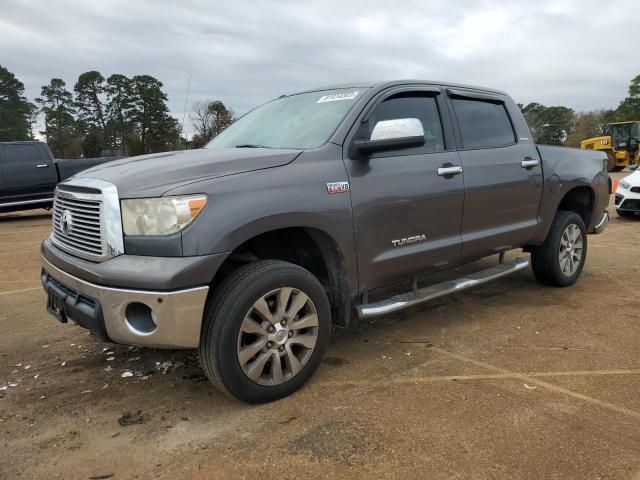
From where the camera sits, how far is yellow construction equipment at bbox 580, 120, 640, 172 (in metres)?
28.2

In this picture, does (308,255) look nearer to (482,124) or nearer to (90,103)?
(482,124)

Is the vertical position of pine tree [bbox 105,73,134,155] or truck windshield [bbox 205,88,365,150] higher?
pine tree [bbox 105,73,134,155]

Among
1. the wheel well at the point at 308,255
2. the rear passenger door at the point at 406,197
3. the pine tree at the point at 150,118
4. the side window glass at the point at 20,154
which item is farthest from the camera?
the pine tree at the point at 150,118

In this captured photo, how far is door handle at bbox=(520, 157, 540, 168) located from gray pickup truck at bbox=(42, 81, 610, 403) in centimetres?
1

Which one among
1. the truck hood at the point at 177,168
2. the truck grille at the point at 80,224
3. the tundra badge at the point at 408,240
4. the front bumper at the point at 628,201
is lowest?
the front bumper at the point at 628,201

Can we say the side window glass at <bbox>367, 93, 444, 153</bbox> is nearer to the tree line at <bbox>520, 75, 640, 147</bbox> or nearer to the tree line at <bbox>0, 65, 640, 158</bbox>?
the tree line at <bbox>0, 65, 640, 158</bbox>

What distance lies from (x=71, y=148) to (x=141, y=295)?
65923mm

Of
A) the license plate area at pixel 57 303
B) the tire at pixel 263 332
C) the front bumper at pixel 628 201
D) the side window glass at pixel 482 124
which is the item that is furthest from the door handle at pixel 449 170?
the front bumper at pixel 628 201

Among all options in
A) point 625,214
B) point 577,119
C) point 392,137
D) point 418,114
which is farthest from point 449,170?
point 577,119

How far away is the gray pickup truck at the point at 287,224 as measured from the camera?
264 centimetres

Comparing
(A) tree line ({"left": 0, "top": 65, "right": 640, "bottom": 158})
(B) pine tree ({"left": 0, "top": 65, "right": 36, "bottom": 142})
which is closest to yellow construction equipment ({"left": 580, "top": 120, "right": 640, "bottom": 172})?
→ (A) tree line ({"left": 0, "top": 65, "right": 640, "bottom": 158})

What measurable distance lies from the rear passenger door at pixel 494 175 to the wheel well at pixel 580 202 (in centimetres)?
91

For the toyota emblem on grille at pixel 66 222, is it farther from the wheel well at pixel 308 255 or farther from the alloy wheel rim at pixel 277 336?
the alloy wheel rim at pixel 277 336

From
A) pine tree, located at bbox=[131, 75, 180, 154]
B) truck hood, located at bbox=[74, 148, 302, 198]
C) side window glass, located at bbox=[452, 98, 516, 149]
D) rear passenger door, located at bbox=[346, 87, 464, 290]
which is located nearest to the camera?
truck hood, located at bbox=[74, 148, 302, 198]
